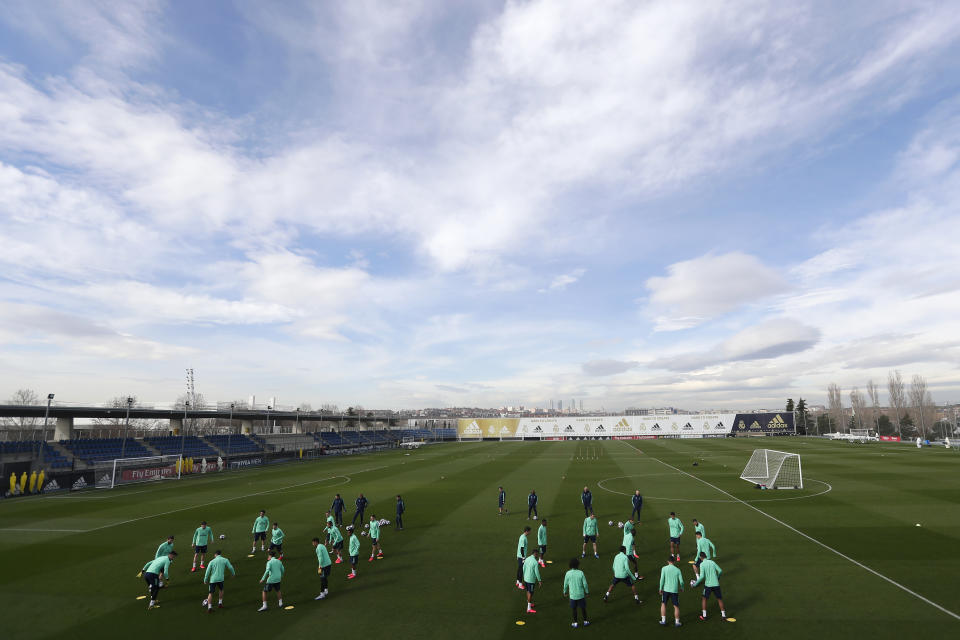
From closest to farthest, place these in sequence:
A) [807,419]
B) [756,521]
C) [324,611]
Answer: [324,611] → [756,521] → [807,419]

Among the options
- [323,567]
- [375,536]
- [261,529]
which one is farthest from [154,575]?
[375,536]

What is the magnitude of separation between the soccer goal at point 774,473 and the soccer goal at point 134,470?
5461cm

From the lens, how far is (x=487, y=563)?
18.0 meters

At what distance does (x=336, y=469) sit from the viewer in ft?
185

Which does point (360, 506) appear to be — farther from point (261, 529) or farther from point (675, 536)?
point (675, 536)

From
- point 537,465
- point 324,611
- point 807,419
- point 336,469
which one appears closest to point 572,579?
point 324,611

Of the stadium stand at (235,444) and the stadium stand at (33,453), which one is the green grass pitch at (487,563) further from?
the stadium stand at (235,444)

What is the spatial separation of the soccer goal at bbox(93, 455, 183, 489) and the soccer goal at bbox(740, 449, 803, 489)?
5461 cm

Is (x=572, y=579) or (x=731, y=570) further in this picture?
(x=731, y=570)

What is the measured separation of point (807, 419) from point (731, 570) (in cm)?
16076

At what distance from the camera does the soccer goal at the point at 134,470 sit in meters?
44.0

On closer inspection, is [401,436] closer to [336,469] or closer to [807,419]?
[336,469]

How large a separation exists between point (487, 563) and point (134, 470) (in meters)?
45.5

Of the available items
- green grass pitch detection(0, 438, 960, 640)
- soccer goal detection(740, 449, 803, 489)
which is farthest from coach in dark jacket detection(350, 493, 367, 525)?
soccer goal detection(740, 449, 803, 489)
